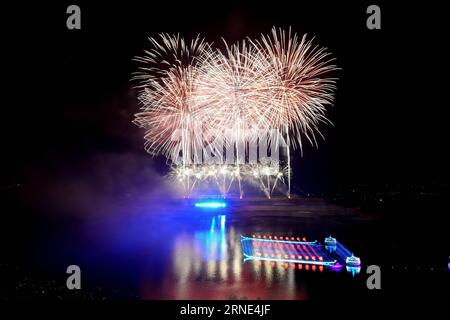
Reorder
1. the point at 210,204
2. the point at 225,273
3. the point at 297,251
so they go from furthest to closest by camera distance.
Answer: the point at 210,204 < the point at 297,251 < the point at 225,273

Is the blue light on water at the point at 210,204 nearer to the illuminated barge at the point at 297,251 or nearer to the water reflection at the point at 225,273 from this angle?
the water reflection at the point at 225,273

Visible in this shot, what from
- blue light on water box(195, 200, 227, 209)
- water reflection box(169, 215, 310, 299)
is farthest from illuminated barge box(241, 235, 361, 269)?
blue light on water box(195, 200, 227, 209)

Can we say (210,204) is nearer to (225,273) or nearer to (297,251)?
(297,251)

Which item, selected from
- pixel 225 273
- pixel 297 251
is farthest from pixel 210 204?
pixel 225 273

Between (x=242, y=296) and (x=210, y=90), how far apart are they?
12109 millimetres

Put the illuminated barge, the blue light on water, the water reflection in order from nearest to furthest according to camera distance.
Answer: the water reflection, the illuminated barge, the blue light on water

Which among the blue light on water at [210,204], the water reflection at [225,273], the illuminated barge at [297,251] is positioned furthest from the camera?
the blue light on water at [210,204]

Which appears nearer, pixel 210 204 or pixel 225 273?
pixel 225 273

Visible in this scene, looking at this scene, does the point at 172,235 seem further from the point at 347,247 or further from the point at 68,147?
the point at 68,147

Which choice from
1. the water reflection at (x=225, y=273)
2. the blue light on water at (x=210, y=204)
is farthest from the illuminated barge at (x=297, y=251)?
the blue light on water at (x=210, y=204)

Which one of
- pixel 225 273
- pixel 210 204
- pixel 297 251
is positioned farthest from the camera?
pixel 210 204

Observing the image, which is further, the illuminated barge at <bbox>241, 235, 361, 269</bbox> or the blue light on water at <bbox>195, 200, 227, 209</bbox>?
the blue light on water at <bbox>195, 200, 227, 209</bbox>

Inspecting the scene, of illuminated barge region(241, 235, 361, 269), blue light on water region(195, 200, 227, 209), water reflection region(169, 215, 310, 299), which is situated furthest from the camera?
blue light on water region(195, 200, 227, 209)

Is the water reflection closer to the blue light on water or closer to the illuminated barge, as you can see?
the illuminated barge
